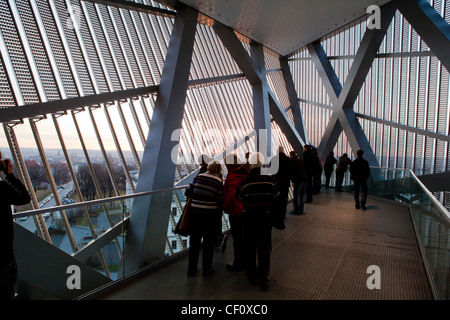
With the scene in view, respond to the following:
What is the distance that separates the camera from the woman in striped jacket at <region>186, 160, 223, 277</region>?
4586mm

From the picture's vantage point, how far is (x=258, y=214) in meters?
4.23

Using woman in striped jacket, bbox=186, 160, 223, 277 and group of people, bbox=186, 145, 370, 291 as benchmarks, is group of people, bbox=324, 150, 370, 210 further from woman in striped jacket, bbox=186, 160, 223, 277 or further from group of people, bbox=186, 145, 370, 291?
woman in striped jacket, bbox=186, 160, 223, 277

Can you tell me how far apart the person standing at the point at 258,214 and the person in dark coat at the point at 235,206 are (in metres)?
0.31

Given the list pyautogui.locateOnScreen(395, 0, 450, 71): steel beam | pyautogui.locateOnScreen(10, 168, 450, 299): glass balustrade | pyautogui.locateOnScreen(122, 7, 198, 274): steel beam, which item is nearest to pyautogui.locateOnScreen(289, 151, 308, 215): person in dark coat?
pyautogui.locateOnScreen(122, 7, 198, 274): steel beam

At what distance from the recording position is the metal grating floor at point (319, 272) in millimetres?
4047

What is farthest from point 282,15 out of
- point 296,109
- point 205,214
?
point 296,109

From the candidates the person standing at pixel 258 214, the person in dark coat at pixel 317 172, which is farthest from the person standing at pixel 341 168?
the person standing at pixel 258 214

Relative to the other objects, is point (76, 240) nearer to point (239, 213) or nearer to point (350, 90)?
point (239, 213)

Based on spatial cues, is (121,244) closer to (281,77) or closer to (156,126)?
(156,126)

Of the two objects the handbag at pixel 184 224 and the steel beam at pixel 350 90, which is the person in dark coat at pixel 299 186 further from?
the steel beam at pixel 350 90

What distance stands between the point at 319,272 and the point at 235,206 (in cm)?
159

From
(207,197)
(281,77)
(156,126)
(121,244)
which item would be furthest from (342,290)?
(281,77)

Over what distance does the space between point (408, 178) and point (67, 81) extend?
9201 millimetres

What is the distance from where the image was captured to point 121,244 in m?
4.66
